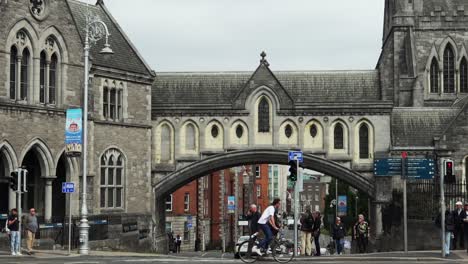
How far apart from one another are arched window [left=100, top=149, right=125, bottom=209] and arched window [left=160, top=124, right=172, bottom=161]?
3036 mm

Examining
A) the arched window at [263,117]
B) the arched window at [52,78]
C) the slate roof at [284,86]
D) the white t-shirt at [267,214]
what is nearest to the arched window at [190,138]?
the slate roof at [284,86]

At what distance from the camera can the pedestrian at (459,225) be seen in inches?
1184

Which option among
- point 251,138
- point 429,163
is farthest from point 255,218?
point 251,138

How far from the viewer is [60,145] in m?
39.4

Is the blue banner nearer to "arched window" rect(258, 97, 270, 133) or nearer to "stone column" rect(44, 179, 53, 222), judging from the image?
"stone column" rect(44, 179, 53, 222)

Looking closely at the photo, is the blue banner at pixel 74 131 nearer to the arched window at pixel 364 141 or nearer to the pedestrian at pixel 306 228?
the pedestrian at pixel 306 228

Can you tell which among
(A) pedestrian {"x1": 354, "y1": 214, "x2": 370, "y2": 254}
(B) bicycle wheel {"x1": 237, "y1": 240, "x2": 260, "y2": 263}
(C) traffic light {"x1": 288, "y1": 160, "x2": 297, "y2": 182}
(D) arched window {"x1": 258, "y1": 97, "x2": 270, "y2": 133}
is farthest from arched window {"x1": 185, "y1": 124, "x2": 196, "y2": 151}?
(B) bicycle wheel {"x1": 237, "y1": 240, "x2": 260, "y2": 263}

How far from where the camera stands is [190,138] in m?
46.3

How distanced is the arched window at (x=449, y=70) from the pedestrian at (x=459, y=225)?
2339 cm

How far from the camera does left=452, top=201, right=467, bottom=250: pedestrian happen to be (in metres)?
30.1

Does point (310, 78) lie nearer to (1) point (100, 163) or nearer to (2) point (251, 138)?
(2) point (251, 138)

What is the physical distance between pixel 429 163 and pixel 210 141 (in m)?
14.9

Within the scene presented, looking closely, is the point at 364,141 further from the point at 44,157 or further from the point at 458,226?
the point at 44,157

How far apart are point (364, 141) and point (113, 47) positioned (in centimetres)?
1286
